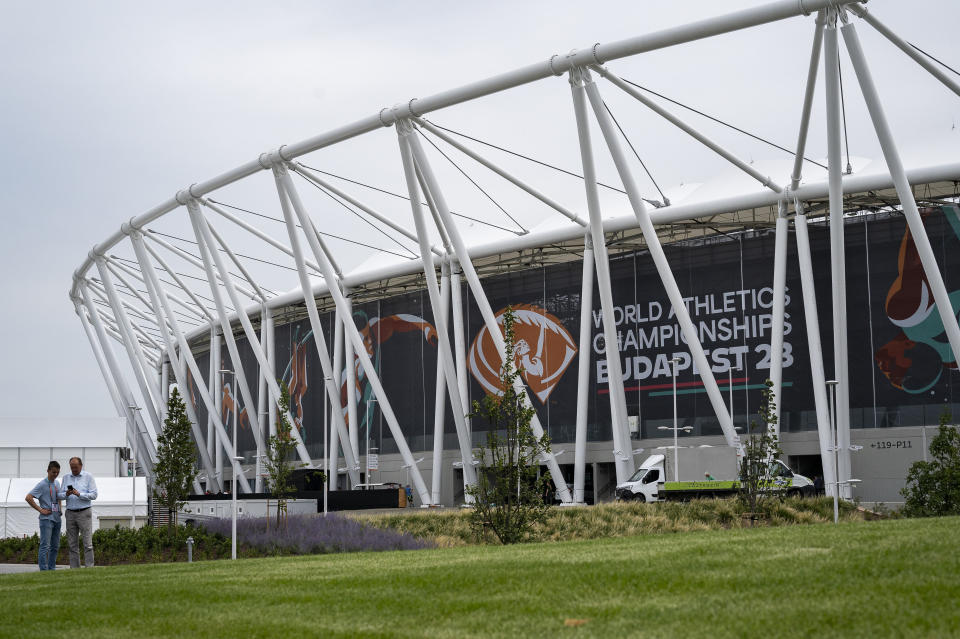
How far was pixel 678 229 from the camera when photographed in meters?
48.5

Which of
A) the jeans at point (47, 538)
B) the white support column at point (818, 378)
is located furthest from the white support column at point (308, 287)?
the jeans at point (47, 538)

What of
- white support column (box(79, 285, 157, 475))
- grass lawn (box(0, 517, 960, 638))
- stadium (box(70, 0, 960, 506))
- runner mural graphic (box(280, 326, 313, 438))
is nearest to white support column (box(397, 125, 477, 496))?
stadium (box(70, 0, 960, 506))

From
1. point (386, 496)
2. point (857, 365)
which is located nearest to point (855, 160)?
point (857, 365)

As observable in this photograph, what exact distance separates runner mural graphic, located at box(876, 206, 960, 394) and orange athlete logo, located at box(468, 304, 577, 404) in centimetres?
1449

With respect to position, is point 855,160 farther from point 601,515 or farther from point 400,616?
point 400,616

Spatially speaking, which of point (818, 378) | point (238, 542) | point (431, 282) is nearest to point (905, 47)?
point (818, 378)

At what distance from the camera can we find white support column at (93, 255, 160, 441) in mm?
59409

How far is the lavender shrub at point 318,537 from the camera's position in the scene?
23969 mm

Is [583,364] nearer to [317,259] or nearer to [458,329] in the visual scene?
[458,329]

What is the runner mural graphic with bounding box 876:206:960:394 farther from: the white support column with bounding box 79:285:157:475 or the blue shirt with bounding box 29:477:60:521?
the white support column with bounding box 79:285:157:475

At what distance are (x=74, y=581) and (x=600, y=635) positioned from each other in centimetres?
761

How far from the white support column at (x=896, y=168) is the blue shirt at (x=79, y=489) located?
2087 centimetres

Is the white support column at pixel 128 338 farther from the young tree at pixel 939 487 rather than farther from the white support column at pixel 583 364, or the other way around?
the young tree at pixel 939 487

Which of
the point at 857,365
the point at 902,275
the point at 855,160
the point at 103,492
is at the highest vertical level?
the point at 855,160
